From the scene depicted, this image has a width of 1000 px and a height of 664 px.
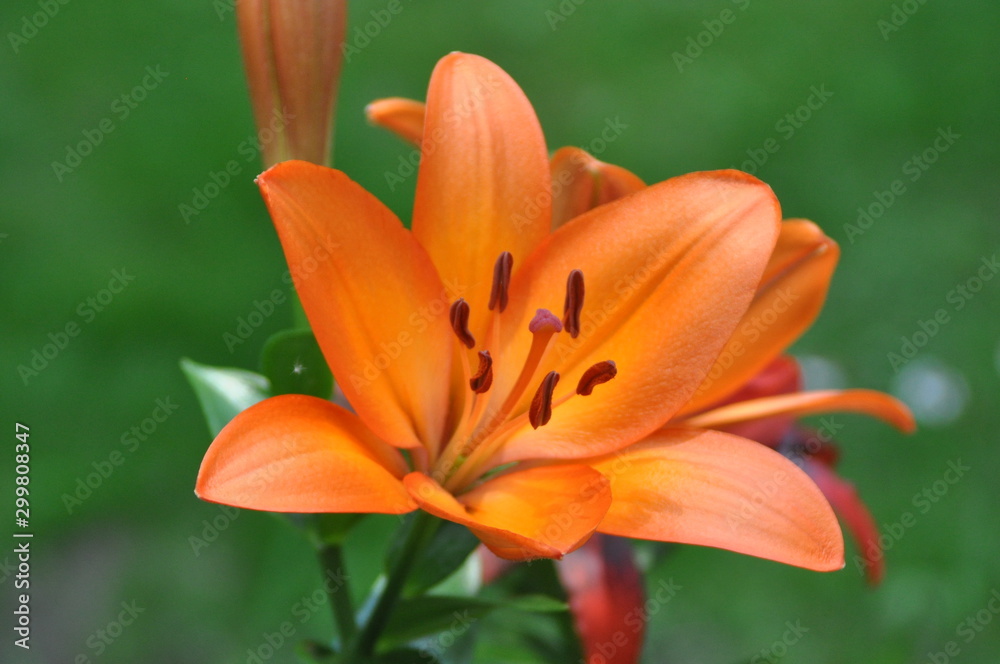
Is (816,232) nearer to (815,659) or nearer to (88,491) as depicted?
(815,659)

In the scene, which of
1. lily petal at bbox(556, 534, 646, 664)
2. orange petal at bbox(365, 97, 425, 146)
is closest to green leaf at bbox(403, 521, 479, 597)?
lily petal at bbox(556, 534, 646, 664)

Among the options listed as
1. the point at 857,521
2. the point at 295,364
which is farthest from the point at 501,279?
the point at 857,521

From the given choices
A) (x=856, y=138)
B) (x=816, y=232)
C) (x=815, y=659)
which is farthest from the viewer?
(x=856, y=138)

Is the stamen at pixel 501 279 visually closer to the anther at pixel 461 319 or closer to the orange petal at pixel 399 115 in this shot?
the anther at pixel 461 319

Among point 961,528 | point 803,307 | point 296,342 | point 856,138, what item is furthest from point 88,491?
point 856,138

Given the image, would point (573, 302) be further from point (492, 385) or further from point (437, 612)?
point (437, 612)

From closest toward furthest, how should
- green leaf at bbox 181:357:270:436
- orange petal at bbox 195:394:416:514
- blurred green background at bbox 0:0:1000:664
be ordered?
orange petal at bbox 195:394:416:514 < green leaf at bbox 181:357:270:436 < blurred green background at bbox 0:0:1000:664

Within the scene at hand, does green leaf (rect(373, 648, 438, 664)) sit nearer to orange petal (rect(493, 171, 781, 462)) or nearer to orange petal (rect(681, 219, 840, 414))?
orange petal (rect(493, 171, 781, 462))
